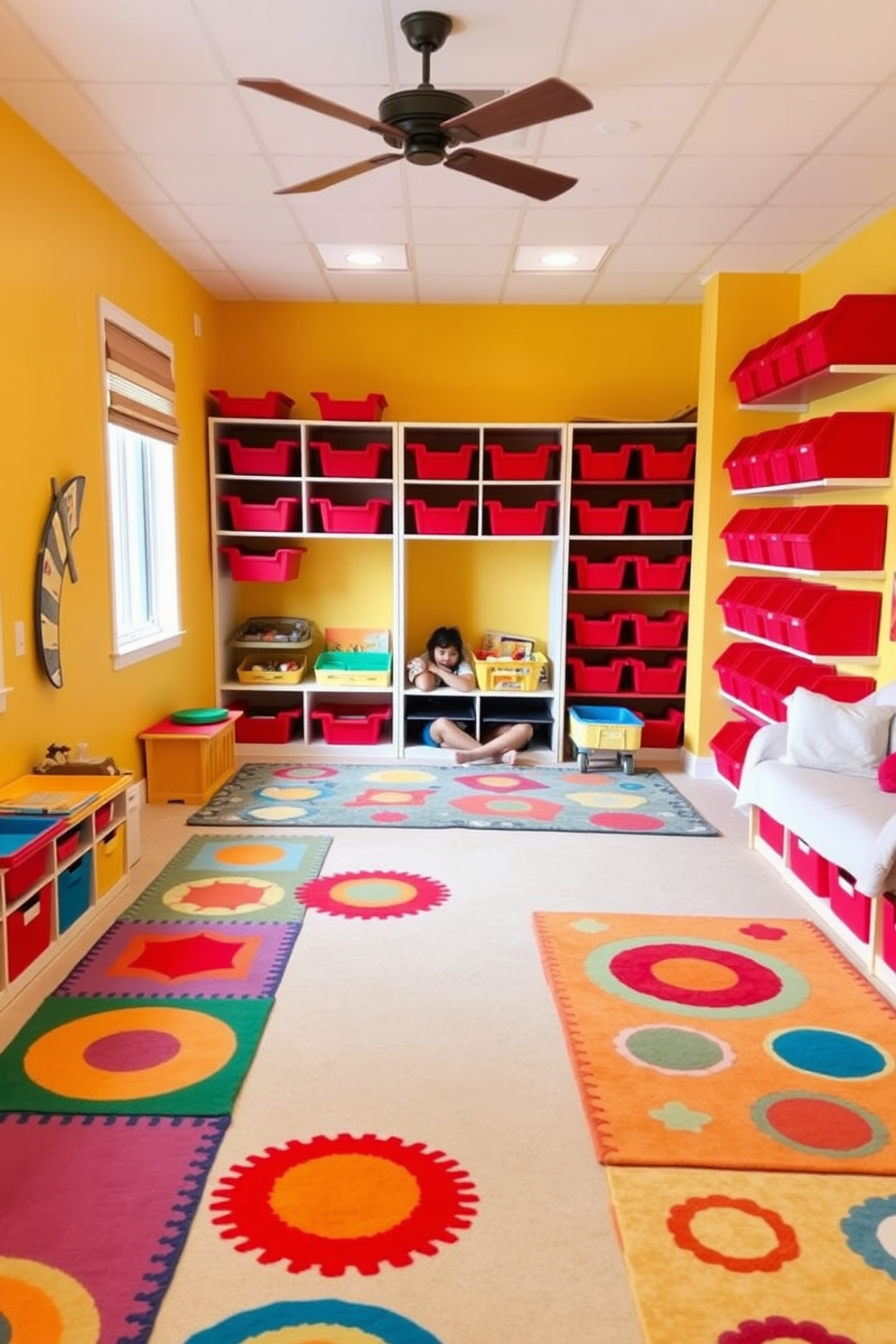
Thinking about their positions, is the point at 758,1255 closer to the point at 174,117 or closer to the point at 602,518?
the point at 174,117

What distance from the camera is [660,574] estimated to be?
5973 millimetres

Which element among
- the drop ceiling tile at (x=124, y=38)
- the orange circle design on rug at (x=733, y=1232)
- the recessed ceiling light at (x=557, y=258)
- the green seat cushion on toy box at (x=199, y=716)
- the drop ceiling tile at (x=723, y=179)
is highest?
the recessed ceiling light at (x=557, y=258)

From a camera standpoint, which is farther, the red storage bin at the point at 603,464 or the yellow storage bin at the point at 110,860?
the red storage bin at the point at 603,464

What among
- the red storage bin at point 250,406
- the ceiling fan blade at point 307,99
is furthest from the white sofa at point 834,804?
the red storage bin at point 250,406

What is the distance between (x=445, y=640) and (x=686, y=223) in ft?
9.19

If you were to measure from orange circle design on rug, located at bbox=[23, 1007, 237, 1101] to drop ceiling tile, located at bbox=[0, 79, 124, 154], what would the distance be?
303cm

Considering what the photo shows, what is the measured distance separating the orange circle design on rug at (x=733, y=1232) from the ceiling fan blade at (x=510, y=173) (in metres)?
2.85

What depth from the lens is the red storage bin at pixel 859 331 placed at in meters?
4.02

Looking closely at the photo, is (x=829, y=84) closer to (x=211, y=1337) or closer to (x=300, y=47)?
(x=300, y=47)

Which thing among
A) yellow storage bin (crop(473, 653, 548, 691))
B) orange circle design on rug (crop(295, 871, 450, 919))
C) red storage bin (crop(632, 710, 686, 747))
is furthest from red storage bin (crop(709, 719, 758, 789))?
orange circle design on rug (crop(295, 871, 450, 919))

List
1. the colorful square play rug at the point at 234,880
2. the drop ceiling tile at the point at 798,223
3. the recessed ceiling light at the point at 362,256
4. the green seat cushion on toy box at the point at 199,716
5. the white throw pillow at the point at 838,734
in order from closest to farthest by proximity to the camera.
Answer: the colorful square play rug at the point at 234,880 < the white throw pillow at the point at 838,734 < the drop ceiling tile at the point at 798,223 < the recessed ceiling light at the point at 362,256 < the green seat cushion on toy box at the point at 199,716

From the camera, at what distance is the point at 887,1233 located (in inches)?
76.6

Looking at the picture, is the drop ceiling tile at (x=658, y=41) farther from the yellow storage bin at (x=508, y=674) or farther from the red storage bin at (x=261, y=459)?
the yellow storage bin at (x=508, y=674)

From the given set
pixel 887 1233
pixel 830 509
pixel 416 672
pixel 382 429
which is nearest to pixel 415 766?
pixel 416 672
